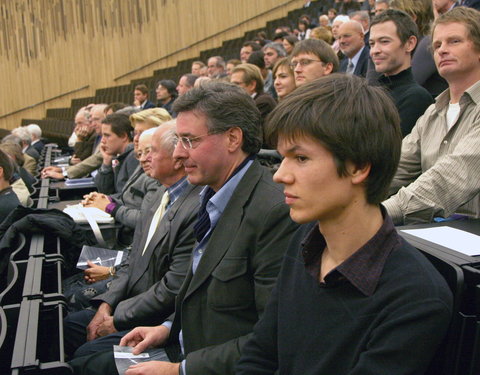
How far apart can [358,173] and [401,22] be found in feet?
5.12

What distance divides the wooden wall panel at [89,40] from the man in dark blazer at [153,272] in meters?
9.51

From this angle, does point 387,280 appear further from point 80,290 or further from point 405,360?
point 80,290

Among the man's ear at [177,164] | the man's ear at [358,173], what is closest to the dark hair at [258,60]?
the man's ear at [177,164]

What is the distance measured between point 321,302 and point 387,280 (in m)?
0.12

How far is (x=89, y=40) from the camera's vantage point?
1080 centimetres

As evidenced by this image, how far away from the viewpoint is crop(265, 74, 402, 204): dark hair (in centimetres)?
86

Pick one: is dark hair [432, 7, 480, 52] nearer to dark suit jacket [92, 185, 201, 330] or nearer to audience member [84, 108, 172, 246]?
dark suit jacket [92, 185, 201, 330]

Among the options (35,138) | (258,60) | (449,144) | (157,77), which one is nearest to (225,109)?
(449,144)

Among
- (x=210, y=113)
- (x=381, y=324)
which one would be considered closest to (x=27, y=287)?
(x=210, y=113)

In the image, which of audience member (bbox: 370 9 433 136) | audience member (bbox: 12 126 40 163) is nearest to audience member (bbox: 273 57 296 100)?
audience member (bbox: 370 9 433 136)

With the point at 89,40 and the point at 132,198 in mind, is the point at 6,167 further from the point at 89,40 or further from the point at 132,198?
Answer: the point at 89,40

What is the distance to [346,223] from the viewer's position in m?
0.90

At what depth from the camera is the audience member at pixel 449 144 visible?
1.33 meters

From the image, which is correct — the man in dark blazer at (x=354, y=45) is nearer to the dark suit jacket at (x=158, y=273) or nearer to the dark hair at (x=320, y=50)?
the dark hair at (x=320, y=50)
